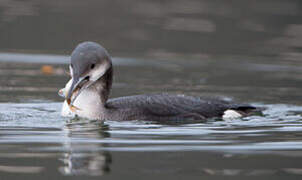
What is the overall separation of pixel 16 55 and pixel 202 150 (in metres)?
8.62

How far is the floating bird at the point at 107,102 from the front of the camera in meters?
9.38

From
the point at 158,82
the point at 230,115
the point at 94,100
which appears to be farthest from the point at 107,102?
the point at 158,82

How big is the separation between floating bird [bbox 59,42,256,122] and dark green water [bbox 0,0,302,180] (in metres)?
0.22

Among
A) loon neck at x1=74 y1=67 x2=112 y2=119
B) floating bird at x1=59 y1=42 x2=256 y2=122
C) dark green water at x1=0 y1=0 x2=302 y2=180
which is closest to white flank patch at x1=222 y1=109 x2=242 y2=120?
floating bird at x1=59 y1=42 x2=256 y2=122

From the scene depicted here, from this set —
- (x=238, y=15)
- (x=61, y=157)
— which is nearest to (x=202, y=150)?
(x=61, y=157)

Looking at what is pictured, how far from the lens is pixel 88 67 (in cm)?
943

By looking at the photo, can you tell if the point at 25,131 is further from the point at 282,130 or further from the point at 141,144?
the point at 282,130

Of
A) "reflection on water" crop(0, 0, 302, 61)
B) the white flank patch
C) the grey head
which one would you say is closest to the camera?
the grey head

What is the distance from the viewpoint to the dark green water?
7488 millimetres

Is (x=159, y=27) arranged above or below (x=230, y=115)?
above

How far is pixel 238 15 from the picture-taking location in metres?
23.1

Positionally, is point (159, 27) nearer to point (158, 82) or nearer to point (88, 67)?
point (158, 82)

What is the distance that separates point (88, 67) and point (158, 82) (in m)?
4.20

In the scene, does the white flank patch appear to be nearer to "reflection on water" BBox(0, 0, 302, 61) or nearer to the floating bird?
the floating bird
